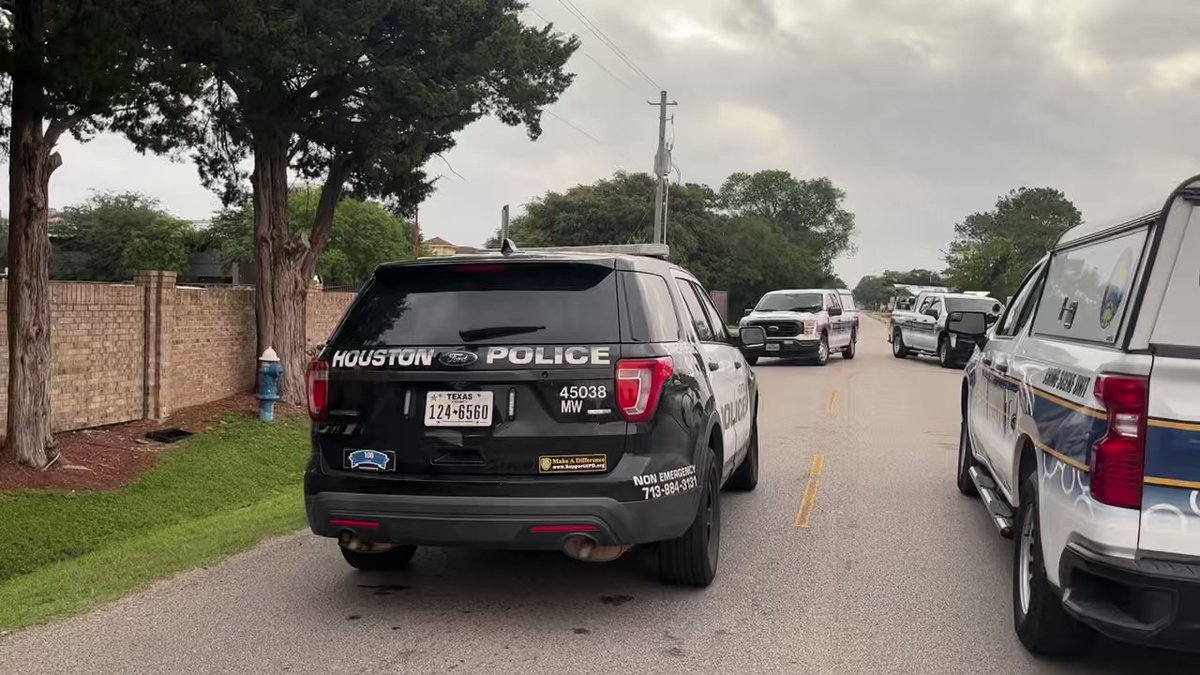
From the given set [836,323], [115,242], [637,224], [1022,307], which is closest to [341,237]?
[115,242]

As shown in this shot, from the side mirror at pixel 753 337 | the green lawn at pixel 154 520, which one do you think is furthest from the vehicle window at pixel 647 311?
the green lawn at pixel 154 520

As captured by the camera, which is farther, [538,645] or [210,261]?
[210,261]

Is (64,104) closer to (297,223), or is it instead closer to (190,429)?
(190,429)

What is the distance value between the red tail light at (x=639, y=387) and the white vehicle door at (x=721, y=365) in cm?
115

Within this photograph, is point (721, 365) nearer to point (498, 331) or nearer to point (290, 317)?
point (498, 331)

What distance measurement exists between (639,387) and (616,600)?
1.36 metres

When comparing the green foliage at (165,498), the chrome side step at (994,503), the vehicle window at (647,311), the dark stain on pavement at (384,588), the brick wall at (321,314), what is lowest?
the green foliage at (165,498)

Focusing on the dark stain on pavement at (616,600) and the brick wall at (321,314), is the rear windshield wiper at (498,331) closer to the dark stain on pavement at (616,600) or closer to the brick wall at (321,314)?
the dark stain on pavement at (616,600)

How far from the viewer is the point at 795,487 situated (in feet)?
27.9

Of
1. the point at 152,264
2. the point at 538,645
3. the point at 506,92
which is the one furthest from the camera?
the point at 152,264

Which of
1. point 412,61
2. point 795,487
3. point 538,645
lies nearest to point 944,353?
point 412,61

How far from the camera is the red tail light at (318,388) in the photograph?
497cm

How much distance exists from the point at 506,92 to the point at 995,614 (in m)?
13.6

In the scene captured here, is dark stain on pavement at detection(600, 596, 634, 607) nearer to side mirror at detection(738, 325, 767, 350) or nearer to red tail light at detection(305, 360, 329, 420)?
red tail light at detection(305, 360, 329, 420)
